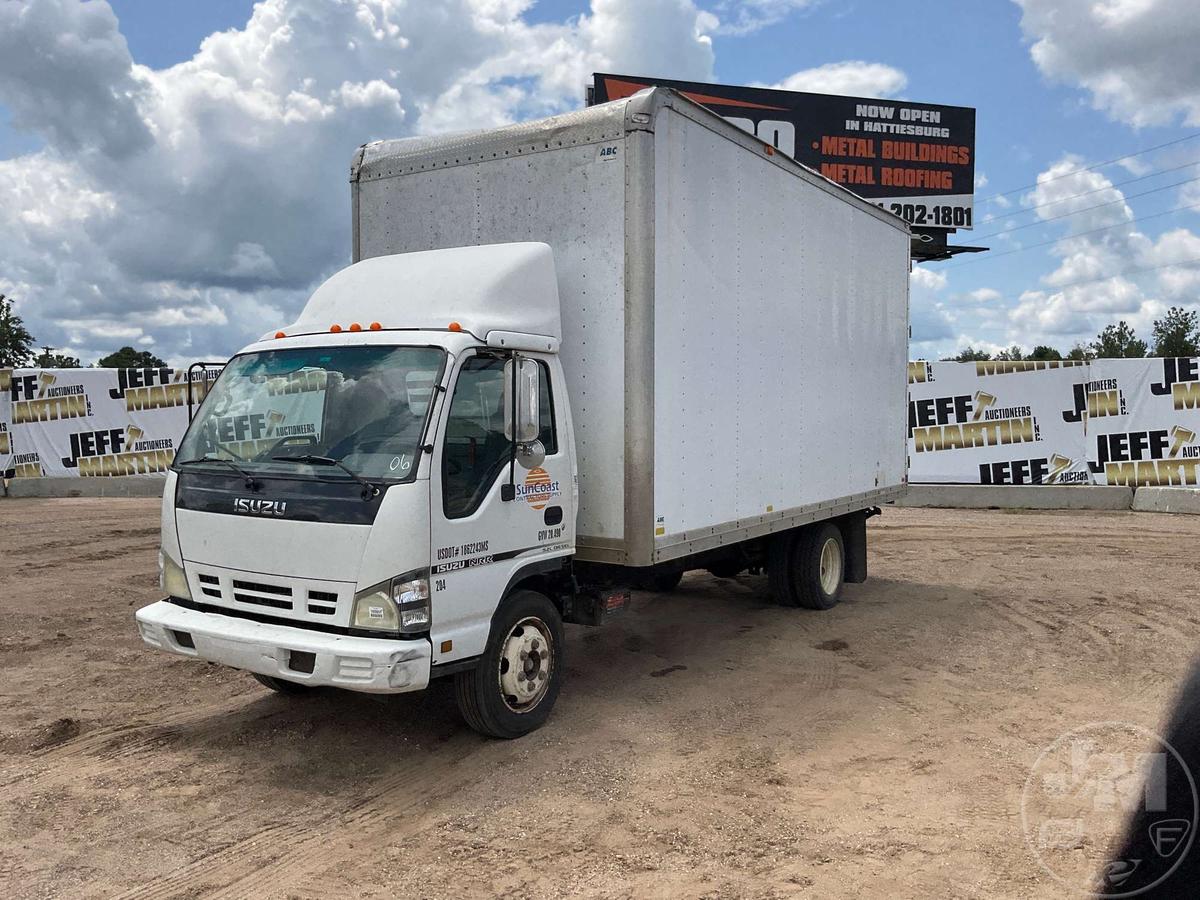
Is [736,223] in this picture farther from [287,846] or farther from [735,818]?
[287,846]

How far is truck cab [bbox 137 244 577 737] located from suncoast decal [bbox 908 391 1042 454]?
571 inches

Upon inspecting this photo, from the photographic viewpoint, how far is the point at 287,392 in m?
5.49

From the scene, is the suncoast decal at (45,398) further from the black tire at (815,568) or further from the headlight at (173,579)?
the black tire at (815,568)

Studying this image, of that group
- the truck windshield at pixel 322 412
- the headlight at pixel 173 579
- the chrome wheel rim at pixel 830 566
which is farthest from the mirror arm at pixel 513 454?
the chrome wheel rim at pixel 830 566

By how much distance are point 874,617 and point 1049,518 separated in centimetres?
911

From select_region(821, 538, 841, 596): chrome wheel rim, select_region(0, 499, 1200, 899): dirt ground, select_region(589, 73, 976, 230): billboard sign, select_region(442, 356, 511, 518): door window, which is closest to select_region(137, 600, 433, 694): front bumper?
select_region(0, 499, 1200, 899): dirt ground

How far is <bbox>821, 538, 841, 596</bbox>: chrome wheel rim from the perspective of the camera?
9570mm

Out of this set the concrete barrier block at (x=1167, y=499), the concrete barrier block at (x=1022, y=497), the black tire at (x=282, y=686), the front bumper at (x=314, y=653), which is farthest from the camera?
the concrete barrier block at (x=1022, y=497)

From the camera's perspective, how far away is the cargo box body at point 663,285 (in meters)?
5.91

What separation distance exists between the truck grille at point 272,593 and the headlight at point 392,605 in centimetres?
7

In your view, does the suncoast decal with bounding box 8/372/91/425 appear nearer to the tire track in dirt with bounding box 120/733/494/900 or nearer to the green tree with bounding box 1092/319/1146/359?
the tire track in dirt with bounding box 120/733/494/900

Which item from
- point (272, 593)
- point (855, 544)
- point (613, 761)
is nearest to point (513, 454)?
point (272, 593)

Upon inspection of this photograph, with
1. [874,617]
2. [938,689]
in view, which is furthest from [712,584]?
[938,689]

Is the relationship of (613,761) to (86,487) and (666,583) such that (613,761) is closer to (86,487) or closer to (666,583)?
(666,583)
